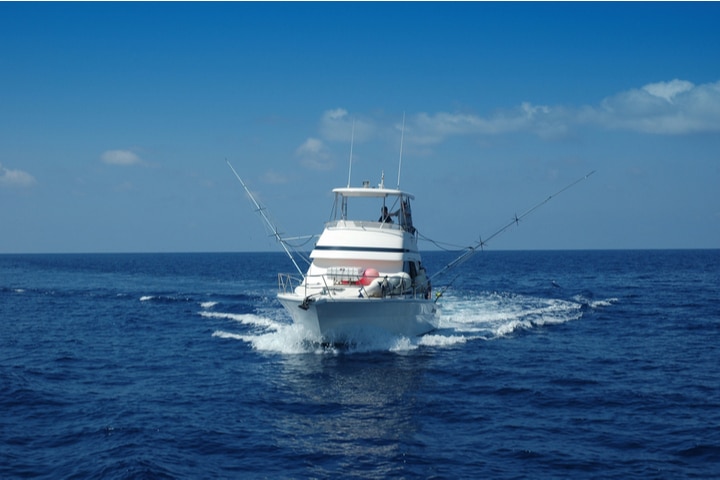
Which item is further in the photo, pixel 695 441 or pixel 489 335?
pixel 489 335

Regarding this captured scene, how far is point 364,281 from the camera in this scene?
1092 inches

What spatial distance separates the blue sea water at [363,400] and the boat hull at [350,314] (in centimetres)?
86

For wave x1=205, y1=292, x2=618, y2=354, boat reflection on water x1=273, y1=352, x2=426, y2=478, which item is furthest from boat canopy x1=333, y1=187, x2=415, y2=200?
boat reflection on water x1=273, y1=352, x2=426, y2=478

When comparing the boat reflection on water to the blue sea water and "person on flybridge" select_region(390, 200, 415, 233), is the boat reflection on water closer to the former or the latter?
the blue sea water

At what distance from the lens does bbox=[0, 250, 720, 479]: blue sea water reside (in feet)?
48.1

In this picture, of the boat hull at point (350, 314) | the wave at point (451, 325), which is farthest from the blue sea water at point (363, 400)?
the boat hull at point (350, 314)

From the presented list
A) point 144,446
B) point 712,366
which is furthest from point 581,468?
point 712,366

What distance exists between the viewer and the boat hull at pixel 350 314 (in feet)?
81.9

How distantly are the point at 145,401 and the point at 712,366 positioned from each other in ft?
68.8

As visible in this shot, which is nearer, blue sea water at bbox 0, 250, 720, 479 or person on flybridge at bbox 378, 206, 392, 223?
blue sea water at bbox 0, 250, 720, 479

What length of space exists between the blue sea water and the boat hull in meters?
0.86

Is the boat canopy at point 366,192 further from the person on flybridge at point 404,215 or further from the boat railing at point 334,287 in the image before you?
the boat railing at point 334,287

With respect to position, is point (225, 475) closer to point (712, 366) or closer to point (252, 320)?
point (712, 366)

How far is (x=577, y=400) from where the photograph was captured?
2005 cm
